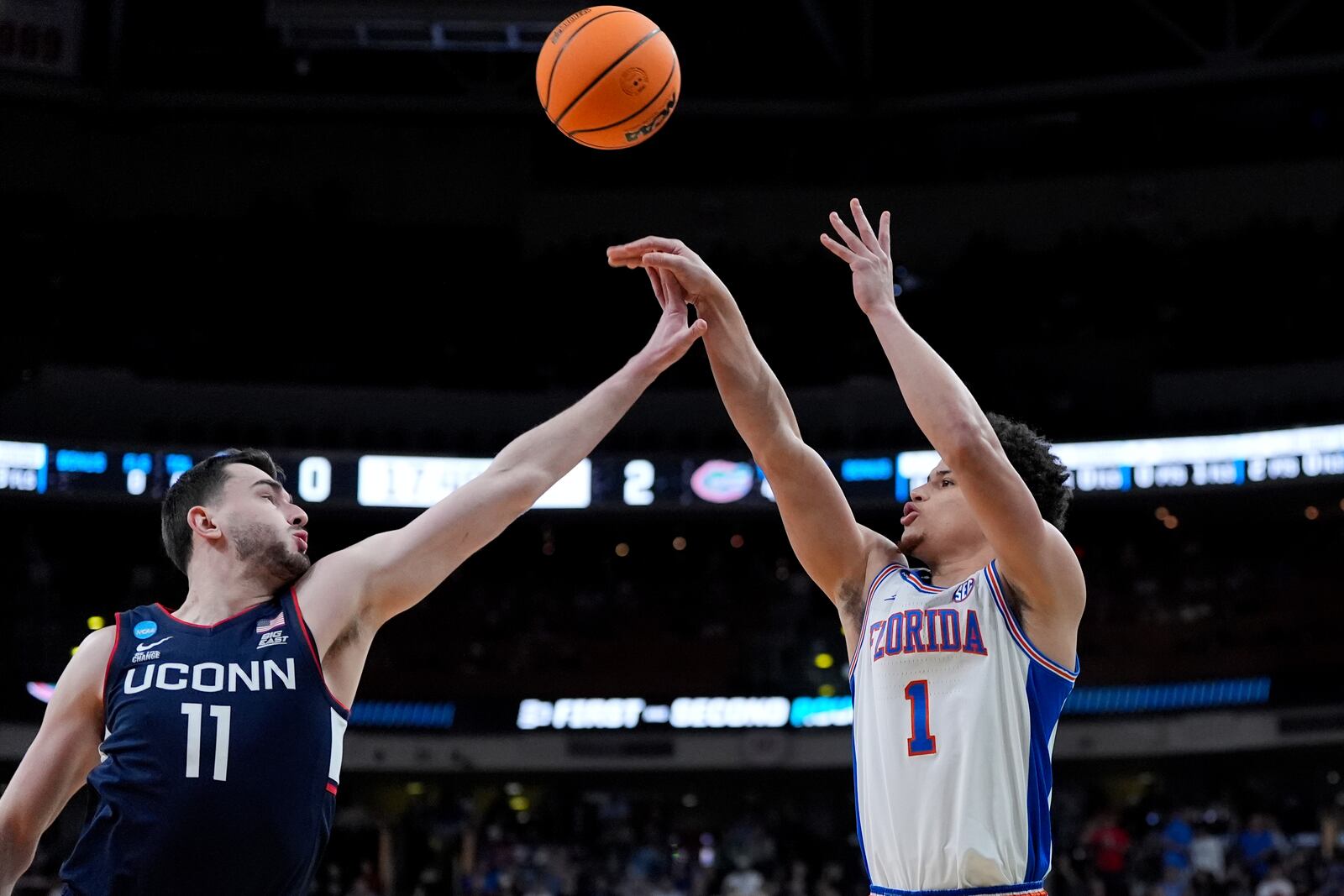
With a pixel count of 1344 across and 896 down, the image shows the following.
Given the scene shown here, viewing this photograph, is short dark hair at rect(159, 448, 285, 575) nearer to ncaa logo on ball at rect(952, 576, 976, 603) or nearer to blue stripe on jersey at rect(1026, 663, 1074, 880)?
ncaa logo on ball at rect(952, 576, 976, 603)

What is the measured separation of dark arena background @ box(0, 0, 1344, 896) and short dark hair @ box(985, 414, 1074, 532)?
1471 cm

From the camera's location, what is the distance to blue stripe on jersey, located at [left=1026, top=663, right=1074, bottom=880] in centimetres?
Answer: 368

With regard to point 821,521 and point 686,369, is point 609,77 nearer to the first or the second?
point 821,521

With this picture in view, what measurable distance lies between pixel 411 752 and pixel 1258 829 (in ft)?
36.9

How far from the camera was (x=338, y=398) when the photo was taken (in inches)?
925

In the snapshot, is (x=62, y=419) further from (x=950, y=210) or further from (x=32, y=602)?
(x=950, y=210)

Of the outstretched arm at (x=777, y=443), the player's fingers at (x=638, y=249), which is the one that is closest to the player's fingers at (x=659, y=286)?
the outstretched arm at (x=777, y=443)

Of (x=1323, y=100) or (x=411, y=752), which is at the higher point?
(x=1323, y=100)

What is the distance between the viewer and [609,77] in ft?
18.1

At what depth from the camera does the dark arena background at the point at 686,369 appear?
20.0m

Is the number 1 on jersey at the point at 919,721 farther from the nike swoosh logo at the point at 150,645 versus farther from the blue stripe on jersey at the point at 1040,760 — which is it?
the nike swoosh logo at the point at 150,645

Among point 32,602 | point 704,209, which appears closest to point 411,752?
point 32,602

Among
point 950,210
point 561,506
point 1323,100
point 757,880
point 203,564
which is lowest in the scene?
point 757,880

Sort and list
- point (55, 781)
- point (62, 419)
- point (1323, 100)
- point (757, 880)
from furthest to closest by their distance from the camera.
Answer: point (1323, 100)
point (62, 419)
point (757, 880)
point (55, 781)
